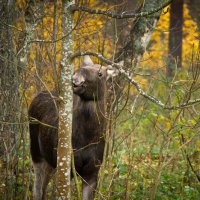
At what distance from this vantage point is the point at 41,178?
9078 mm

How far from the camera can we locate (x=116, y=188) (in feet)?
28.4

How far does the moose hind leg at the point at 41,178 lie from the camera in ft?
29.5

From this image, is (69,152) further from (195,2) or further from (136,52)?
(195,2)

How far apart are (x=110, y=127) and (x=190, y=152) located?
3.37 m

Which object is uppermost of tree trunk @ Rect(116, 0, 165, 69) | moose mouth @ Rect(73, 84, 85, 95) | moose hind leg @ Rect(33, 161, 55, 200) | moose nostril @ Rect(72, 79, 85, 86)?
tree trunk @ Rect(116, 0, 165, 69)

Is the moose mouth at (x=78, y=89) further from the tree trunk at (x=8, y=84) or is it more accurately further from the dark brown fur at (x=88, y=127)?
the tree trunk at (x=8, y=84)

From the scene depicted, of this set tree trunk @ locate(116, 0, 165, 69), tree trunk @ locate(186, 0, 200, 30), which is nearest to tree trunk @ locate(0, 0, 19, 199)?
tree trunk @ locate(116, 0, 165, 69)

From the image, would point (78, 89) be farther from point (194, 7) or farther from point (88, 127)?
point (194, 7)

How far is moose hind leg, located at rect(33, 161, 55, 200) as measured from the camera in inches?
354

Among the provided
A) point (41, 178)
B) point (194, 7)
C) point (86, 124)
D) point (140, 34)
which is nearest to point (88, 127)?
point (86, 124)

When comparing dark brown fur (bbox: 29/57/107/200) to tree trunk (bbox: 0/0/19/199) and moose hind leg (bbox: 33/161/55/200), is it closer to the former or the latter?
tree trunk (bbox: 0/0/19/199)

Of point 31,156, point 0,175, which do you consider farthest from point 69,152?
point 31,156

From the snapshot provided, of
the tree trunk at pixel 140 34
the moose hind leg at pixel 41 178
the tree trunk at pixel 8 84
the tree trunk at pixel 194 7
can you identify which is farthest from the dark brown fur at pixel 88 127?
the tree trunk at pixel 194 7

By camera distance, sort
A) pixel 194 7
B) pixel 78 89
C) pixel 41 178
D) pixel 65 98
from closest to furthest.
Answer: pixel 65 98
pixel 78 89
pixel 41 178
pixel 194 7
